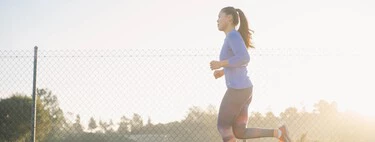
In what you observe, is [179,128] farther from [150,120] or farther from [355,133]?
[355,133]

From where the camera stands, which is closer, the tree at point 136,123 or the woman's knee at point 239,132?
the woman's knee at point 239,132

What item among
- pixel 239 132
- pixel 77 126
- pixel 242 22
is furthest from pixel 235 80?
pixel 77 126

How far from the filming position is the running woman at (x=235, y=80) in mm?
3231

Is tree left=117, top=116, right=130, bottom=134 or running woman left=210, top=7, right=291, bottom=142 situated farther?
tree left=117, top=116, right=130, bottom=134

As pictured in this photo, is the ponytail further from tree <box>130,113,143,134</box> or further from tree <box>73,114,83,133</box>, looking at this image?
tree <box>73,114,83,133</box>

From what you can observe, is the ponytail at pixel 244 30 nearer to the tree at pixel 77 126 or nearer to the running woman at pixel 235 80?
the running woman at pixel 235 80

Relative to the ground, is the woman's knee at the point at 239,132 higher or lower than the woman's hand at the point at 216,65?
lower

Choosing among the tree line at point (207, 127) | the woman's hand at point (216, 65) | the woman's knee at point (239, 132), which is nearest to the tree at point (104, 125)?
the tree line at point (207, 127)

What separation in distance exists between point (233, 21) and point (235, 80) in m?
0.51

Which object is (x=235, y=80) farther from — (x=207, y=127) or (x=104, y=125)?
(x=104, y=125)

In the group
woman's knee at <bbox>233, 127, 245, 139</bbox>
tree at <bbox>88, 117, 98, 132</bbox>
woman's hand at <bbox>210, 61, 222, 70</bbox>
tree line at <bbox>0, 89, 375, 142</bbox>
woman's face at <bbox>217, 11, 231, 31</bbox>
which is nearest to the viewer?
woman's hand at <bbox>210, 61, 222, 70</bbox>

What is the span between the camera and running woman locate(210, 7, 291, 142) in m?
3.23

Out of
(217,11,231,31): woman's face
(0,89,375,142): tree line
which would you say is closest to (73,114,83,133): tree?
(0,89,375,142): tree line

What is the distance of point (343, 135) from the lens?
19.6ft
